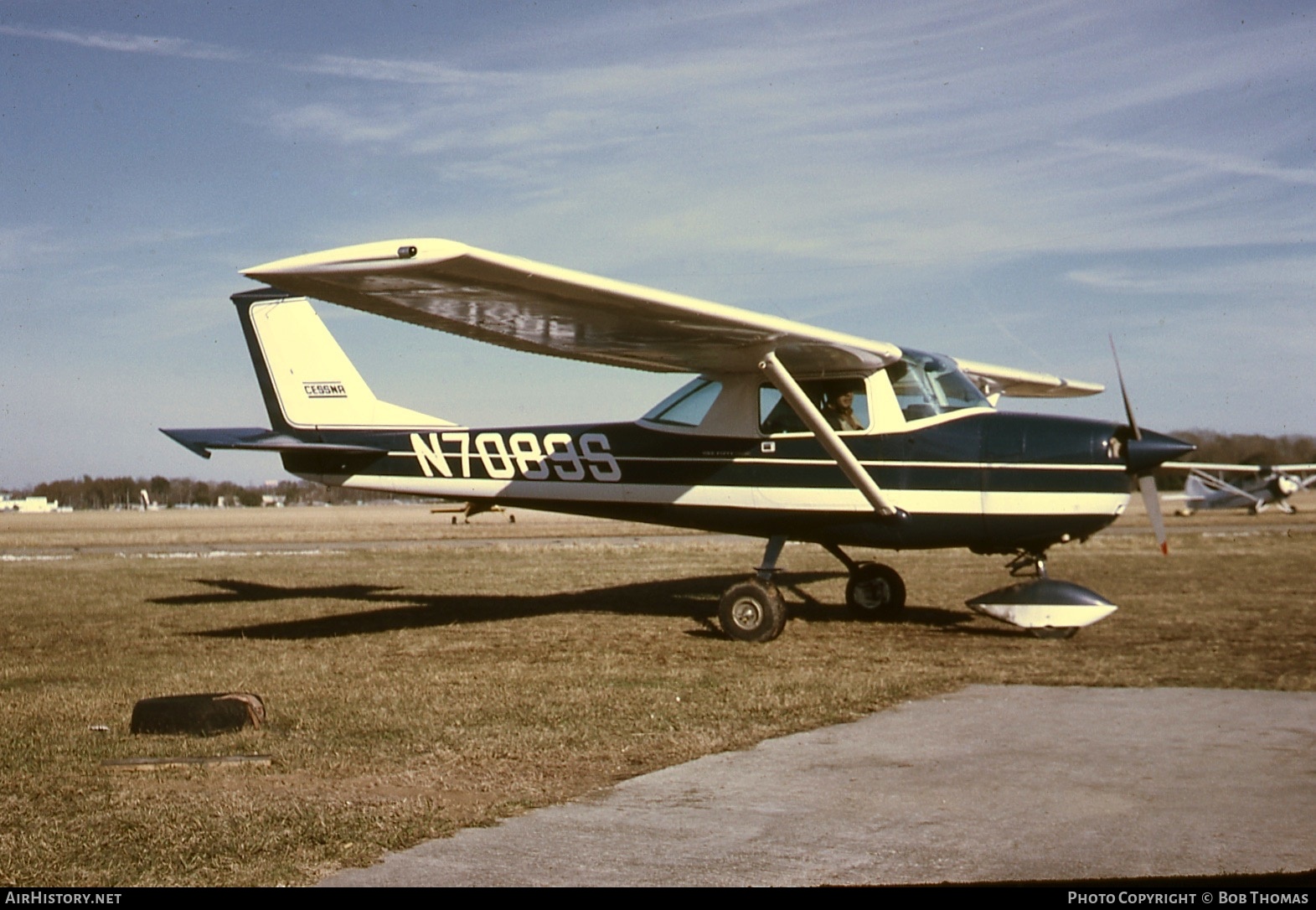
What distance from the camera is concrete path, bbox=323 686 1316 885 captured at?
382cm

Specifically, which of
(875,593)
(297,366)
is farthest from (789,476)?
(297,366)

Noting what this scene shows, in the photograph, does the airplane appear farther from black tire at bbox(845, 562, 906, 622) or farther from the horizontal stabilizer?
the horizontal stabilizer

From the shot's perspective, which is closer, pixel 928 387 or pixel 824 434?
pixel 824 434

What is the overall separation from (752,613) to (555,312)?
3445 mm

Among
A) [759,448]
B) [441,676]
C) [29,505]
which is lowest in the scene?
[29,505]

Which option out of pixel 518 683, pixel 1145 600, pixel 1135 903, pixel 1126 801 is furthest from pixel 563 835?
pixel 1145 600

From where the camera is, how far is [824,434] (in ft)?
34.2

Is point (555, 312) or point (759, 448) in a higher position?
point (555, 312)

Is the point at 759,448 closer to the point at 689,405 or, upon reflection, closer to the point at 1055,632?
the point at 689,405

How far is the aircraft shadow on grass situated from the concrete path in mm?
5282

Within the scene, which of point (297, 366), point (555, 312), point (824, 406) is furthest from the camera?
point (297, 366)

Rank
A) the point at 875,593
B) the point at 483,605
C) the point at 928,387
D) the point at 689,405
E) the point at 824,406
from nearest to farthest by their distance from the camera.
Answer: the point at 928,387
the point at 824,406
the point at 689,405
the point at 875,593
the point at 483,605

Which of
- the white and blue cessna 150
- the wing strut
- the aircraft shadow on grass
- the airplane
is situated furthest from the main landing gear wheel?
the airplane

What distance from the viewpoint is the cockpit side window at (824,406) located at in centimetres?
1099
